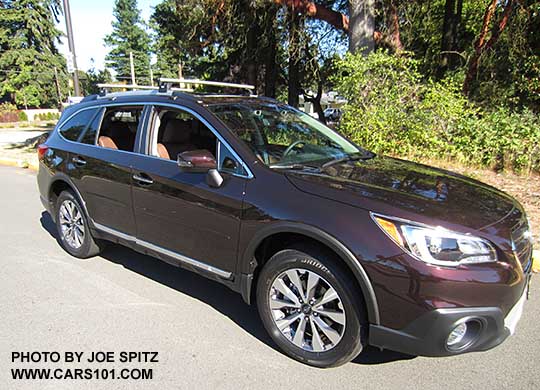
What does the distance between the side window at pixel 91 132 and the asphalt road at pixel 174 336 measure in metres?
1.32

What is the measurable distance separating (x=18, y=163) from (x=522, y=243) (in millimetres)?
12729

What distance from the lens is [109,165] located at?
3.86 meters

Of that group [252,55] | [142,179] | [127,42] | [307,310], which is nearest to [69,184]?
[142,179]

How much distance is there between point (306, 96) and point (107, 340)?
20293 millimetres

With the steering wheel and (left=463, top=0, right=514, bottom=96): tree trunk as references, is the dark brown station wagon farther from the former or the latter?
(left=463, top=0, right=514, bottom=96): tree trunk

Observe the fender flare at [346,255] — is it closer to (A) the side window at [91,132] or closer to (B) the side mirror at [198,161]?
(B) the side mirror at [198,161]

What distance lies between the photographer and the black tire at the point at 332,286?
8.04ft

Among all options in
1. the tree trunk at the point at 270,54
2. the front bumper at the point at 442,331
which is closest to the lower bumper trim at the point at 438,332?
the front bumper at the point at 442,331

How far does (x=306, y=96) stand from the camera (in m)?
22.0

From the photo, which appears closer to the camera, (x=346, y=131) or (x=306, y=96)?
(x=346, y=131)

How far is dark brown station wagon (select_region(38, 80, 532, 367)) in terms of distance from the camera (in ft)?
7.38

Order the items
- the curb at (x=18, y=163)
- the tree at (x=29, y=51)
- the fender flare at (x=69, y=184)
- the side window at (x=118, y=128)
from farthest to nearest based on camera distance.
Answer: the tree at (x=29, y=51), the curb at (x=18, y=163), the fender flare at (x=69, y=184), the side window at (x=118, y=128)

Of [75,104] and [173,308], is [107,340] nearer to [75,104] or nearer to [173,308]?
[173,308]

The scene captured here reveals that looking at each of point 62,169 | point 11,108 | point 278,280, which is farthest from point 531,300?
point 11,108
